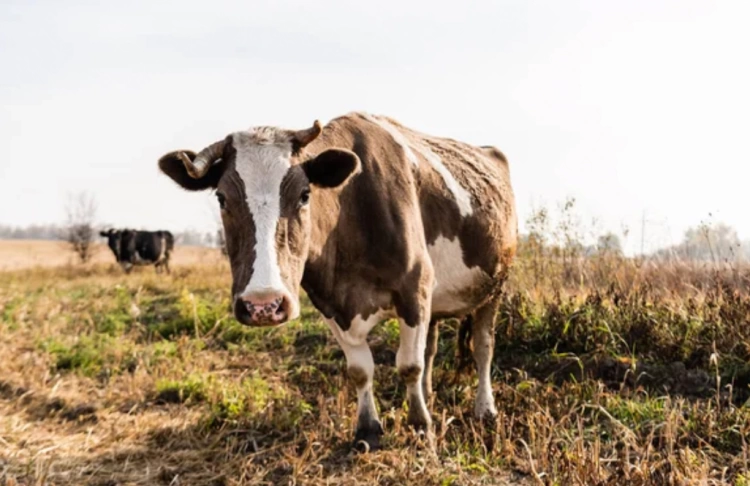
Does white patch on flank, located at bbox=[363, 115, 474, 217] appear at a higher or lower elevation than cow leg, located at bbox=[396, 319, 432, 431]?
higher

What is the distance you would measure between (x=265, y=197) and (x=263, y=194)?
0.02 m

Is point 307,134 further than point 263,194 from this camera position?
Yes

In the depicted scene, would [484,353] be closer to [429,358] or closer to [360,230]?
[429,358]

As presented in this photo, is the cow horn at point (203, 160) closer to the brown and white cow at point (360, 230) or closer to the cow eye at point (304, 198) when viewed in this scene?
the brown and white cow at point (360, 230)

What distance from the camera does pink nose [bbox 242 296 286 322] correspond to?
355 cm

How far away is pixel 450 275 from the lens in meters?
5.39

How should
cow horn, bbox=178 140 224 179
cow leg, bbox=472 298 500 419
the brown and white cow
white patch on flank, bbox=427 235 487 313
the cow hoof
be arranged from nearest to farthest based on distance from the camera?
1. the brown and white cow
2. cow horn, bbox=178 140 224 179
3. the cow hoof
4. white patch on flank, bbox=427 235 487 313
5. cow leg, bbox=472 298 500 419

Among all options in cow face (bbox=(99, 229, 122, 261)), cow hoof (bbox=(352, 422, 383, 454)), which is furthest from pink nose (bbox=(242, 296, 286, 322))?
cow face (bbox=(99, 229, 122, 261))

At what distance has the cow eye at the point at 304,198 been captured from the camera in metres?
4.07

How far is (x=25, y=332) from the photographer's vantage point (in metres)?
8.99

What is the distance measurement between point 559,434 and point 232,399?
2529 mm

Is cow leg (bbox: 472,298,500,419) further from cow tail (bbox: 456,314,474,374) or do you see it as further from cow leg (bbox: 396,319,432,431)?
cow leg (bbox: 396,319,432,431)

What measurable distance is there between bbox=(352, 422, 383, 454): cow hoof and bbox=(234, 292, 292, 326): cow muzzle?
1.37 meters

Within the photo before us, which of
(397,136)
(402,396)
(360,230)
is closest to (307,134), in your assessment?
(360,230)
